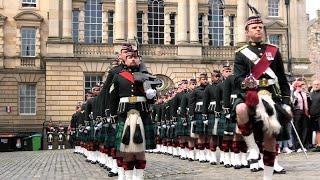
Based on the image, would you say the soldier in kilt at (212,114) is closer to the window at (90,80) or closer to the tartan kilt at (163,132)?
the tartan kilt at (163,132)

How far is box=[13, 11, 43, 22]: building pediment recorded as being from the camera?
1873 inches

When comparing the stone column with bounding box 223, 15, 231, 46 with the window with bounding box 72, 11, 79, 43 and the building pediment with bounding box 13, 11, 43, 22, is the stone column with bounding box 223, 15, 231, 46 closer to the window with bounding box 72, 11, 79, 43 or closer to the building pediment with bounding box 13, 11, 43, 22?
the window with bounding box 72, 11, 79, 43

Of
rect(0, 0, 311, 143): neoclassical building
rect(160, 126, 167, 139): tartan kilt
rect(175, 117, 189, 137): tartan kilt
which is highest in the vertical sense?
rect(0, 0, 311, 143): neoclassical building

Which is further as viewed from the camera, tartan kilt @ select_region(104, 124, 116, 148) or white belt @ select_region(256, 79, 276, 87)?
tartan kilt @ select_region(104, 124, 116, 148)

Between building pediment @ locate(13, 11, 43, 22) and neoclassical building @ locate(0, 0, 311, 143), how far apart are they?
8cm

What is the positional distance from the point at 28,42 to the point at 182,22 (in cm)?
1199

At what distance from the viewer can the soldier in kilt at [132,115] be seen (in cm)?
972

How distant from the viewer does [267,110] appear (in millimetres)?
7953

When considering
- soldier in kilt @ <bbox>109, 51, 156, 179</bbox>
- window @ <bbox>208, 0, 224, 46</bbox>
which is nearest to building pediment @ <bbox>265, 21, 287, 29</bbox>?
window @ <bbox>208, 0, 224, 46</bbox>

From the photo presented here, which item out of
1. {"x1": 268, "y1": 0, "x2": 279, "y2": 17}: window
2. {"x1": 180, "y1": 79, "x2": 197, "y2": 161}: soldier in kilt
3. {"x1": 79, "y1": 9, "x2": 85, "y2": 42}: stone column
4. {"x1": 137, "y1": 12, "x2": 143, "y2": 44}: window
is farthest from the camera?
{"x1": 268, "y1": 0, "x2": 279, "y2": 17}: window

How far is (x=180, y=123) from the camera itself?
18.9 m

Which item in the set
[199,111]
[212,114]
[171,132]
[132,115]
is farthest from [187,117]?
[132,115]

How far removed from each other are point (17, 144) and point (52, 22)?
9.16 m

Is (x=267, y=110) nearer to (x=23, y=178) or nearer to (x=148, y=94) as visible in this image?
(x=148, y=94)
